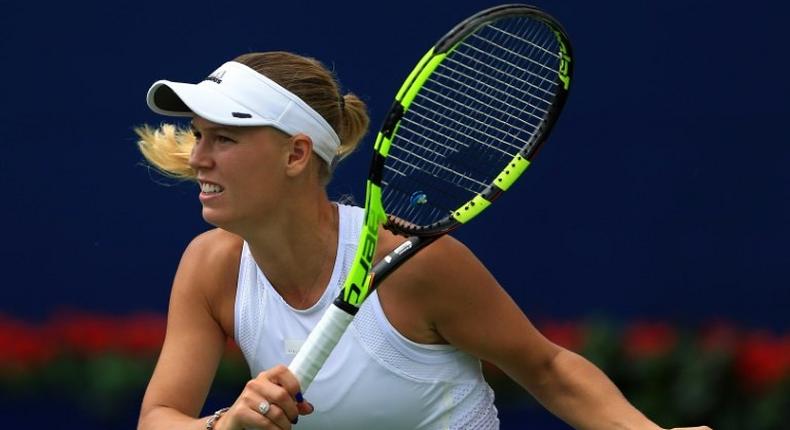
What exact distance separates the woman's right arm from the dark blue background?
1037 millimetres

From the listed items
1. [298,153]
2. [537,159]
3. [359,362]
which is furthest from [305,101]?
[537,159]

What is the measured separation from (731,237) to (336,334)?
1.69 m

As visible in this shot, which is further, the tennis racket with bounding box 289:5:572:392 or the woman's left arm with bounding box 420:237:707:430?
the woman's left arm with bounding box 420:237:707:430

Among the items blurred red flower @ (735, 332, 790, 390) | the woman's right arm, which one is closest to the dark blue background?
blurred red flower @ (735, 332, 790, 390)

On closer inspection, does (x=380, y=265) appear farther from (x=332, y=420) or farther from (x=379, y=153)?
(x=332, y=420)

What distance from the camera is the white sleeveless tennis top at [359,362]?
3080mm

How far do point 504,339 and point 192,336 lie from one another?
0.58m

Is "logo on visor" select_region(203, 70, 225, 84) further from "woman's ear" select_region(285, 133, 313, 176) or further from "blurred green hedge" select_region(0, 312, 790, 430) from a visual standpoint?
"blurred green hedge" select_region(0, 312, 790, 430)

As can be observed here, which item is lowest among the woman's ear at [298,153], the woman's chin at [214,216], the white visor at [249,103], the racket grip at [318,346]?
the racket grip at [318,346]

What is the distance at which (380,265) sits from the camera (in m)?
2.83

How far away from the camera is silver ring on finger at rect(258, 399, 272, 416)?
262cm

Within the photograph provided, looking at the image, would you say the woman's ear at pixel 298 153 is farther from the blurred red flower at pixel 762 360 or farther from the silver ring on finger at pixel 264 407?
the blurred red flower at pixel 762 360

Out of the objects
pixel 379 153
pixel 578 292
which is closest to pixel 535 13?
pixel 379 153

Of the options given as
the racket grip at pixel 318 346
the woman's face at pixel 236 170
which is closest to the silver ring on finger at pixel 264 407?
the racket grip at pixel 318 346
